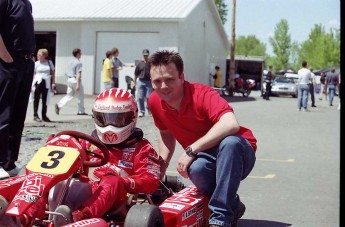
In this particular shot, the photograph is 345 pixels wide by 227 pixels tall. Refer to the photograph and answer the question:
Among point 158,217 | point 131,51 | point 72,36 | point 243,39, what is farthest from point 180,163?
point 243,39

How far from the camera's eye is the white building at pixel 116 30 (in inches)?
1120

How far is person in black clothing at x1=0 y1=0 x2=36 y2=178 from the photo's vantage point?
6.12 m

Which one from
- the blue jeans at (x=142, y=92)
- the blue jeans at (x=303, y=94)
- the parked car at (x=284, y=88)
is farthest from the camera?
the parked car at (x=284, y=88)

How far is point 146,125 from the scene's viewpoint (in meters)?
13.4

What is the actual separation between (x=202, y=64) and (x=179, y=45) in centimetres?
502

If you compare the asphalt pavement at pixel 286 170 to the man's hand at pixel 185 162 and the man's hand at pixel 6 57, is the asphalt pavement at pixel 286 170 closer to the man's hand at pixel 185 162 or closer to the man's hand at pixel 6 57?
the man's hand at pixel 185 162

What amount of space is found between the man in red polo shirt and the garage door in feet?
78.0

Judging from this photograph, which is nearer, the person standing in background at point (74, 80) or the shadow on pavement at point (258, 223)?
the shadow on pavement at point (258, 223)

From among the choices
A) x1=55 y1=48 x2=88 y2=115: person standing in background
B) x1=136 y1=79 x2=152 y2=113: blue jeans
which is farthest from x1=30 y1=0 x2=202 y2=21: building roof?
x1=55 y1=48 x2=88 y2=115: person standing in background

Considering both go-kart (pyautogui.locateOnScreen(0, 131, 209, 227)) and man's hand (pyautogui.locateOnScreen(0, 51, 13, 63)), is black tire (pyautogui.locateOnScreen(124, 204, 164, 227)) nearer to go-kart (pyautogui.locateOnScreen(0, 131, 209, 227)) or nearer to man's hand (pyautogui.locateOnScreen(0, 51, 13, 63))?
go-kart (pyautogui.locateOnScreen(0, 131, 209, 227))

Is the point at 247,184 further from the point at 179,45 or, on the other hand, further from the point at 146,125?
the point at 179,45

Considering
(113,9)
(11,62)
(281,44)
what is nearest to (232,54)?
(113,9)

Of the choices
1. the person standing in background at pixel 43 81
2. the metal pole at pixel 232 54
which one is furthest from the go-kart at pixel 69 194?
the metal pole at pixel 232 54

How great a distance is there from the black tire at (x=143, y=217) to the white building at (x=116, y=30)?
2429cm
